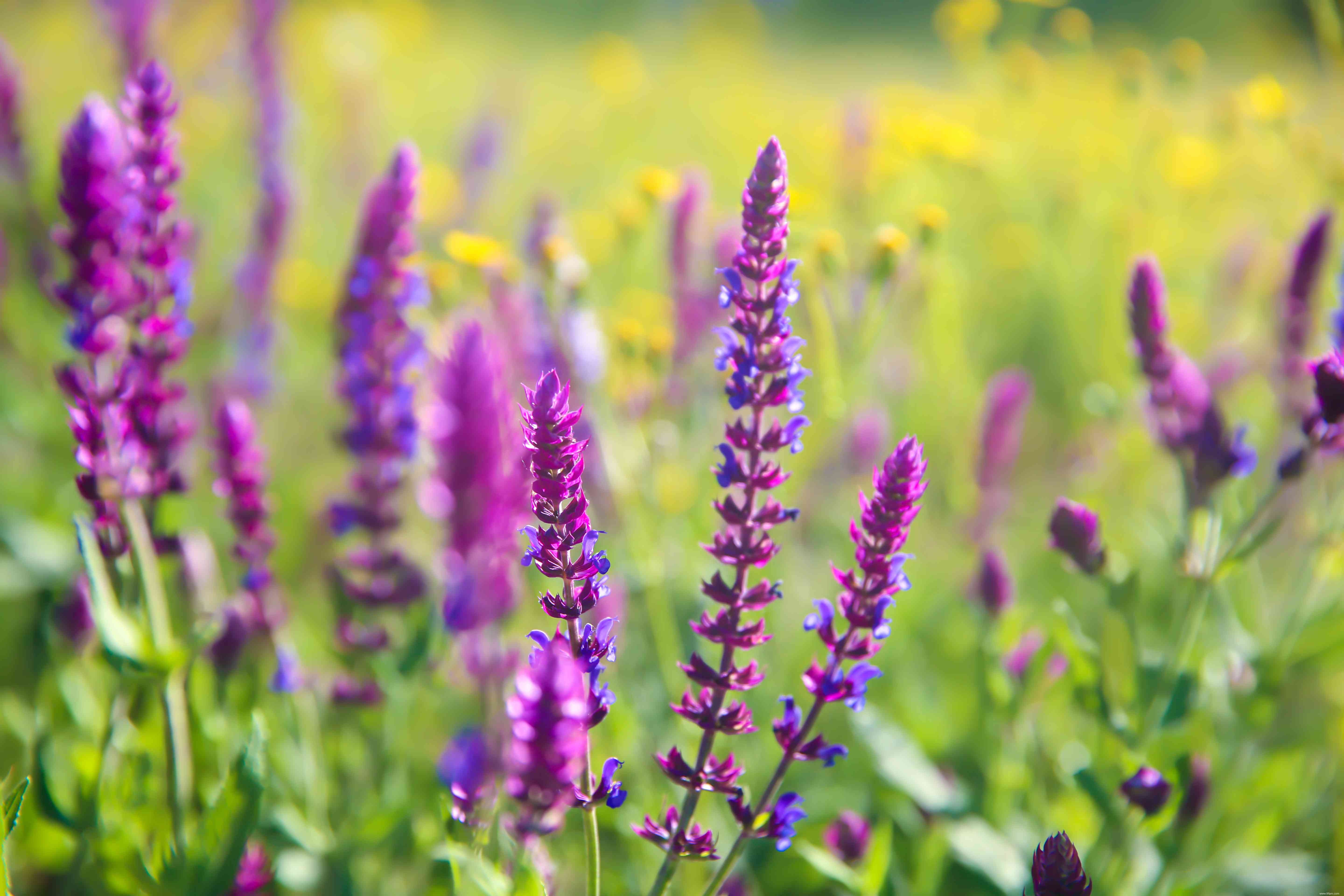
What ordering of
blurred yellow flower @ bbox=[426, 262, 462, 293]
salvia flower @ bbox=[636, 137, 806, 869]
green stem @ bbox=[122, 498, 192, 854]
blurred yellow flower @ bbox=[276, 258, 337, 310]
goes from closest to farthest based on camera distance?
salvia flower @ bbox=[636, 137, 806, 869], green stem @ bbox=[122, 498, 192, 854], blurred yellow flower @ bbox=[426, 262, 462, 293], blurred yellow flower @ bbox=[276, 258, 337, 310]

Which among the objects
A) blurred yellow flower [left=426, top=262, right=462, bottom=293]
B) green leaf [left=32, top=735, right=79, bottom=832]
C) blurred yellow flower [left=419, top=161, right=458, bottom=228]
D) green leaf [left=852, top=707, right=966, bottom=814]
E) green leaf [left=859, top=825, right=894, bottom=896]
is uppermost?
blurred yellow flower [left=426, top=262, right=462, bottom=293]

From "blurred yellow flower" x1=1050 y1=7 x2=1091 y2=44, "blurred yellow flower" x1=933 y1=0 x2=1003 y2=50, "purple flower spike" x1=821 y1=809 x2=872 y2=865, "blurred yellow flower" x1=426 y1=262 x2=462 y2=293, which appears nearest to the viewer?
"purple flower spike" x1=821 y1=809 x2=872 y2=865

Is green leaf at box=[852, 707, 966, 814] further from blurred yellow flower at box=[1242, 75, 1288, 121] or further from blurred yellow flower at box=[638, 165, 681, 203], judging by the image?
blurred yellow flower at box=[1242, 75, 1288, 121]

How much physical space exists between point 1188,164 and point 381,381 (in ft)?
13.0

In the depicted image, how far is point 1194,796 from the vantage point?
1.57 m

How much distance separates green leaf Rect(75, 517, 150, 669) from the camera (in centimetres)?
113

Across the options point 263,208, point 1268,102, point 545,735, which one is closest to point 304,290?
point 263,208

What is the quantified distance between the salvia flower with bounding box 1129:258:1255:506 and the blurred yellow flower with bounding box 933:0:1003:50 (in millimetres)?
3073

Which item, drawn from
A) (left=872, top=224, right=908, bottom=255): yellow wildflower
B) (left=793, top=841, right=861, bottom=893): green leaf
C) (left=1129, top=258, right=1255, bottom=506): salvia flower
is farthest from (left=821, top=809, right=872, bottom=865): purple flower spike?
(left=872, top=224, right=908, bottom=255): yellow wildflower

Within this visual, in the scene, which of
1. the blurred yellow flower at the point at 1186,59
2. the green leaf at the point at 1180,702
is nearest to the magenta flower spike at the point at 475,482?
the green leaf at the point at 1180,702

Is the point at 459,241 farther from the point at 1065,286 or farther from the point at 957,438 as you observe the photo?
the point at 1065,286

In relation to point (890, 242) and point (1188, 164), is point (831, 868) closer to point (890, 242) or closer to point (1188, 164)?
point (890, 242)

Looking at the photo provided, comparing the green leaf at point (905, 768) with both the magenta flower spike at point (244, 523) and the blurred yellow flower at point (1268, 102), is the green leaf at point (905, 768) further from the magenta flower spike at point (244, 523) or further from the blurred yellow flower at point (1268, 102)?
the blurred yellow flower at point (1268, 102)

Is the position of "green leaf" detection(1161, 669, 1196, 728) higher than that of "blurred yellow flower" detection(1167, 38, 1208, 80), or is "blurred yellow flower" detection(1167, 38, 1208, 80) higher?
"blurred yellow flower" detection(1167, 38, 1208, 80)
